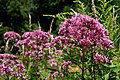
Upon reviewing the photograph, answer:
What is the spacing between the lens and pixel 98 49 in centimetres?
337

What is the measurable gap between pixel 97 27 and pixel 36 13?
27784 millimetres

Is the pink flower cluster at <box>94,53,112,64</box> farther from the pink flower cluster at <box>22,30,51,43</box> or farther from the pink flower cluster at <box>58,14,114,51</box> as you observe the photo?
the pink flower cluster at <box>22,30,51,43</box>

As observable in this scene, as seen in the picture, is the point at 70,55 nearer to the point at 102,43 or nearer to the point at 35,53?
the point at 102,43

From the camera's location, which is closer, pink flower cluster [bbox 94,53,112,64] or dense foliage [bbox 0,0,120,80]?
dense foliage [bbox 0,0,120,80]

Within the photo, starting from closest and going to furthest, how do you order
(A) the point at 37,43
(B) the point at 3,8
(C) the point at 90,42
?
(C) the point at 90,42 < (A) the point at 37,43 < (B) the point at 3,8

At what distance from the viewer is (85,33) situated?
3.13m

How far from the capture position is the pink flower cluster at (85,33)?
3098 millimetres

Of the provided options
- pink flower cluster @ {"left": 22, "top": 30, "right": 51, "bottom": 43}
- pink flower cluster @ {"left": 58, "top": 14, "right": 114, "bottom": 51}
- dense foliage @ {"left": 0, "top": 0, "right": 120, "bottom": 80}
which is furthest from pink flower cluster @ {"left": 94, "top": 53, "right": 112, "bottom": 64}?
pink flower cluster @ {"left": 22, "top": 30, "right": 51, "bottom": 43}

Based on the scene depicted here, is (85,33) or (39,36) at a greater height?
(85,33)

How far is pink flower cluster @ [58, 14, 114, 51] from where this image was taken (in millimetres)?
3098

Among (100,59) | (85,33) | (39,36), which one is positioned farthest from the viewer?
(39,36)

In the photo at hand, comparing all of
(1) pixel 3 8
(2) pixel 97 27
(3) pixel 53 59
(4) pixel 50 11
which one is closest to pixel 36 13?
(4) pixel 50 11

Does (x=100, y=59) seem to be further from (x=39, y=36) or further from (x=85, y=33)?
(x=39, y=36)

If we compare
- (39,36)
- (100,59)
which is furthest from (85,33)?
(39,36)
